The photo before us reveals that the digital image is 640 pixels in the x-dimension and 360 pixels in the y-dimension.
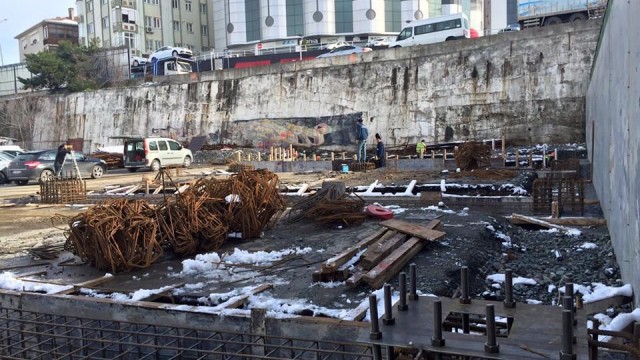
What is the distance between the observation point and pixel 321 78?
31.5 metres

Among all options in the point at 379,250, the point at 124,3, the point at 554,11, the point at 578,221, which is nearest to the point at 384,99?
the point at 554,11

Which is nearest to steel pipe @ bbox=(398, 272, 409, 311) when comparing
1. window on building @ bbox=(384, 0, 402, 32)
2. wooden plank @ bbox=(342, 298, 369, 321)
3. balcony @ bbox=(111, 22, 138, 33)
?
wooden plank @ bbox=(342, 298, 369, 321)

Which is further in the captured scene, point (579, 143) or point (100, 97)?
point (100, 97)

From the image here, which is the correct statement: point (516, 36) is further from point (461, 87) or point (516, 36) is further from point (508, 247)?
point (508, 247)

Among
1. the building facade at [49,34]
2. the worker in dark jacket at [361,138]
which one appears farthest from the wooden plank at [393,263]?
the building facade at [49,34]

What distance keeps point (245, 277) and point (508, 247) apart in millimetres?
3851

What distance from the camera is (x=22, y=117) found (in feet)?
138

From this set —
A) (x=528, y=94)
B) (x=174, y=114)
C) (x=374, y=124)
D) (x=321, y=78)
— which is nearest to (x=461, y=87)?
(x=528, y=94)

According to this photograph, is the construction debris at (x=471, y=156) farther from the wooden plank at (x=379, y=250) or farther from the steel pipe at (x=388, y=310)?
the steel pipe at (x=388, y=310)

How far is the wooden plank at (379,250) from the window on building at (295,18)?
187 feet

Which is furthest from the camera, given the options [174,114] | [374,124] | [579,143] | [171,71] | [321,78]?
[171,71]

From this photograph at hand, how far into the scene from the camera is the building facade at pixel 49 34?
69.8 m

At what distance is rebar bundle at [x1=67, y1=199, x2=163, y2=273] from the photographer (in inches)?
263

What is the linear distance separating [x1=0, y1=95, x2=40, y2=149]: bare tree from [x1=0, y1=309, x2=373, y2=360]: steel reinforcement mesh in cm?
4150
